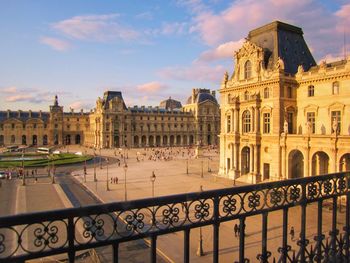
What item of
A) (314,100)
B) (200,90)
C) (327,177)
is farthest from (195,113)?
(327,177)

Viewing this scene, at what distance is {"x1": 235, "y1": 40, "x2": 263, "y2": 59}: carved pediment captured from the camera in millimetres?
41409

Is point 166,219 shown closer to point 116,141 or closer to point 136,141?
point 116,141

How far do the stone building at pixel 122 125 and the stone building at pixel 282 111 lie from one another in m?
72.0

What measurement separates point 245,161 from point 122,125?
74772mm

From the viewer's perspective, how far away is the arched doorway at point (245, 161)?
144 feet

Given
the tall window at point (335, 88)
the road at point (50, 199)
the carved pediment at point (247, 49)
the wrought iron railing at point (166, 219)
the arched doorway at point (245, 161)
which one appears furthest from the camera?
the arched doorway at point (245, 161)

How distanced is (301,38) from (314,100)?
→ 1299cm

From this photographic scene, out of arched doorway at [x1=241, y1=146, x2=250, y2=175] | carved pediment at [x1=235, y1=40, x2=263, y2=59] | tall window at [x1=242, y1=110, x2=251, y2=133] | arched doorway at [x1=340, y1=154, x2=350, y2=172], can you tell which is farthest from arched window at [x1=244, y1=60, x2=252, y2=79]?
arched doorway at [x1=340, y1=154, x2=350, y2=172]

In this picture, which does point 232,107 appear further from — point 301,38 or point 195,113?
point 195,113

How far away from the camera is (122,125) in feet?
370

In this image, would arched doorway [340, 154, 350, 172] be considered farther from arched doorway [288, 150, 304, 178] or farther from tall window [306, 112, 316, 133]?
arched doorway [288, 150, 304, 178]

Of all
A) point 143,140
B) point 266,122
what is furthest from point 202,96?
point 266,122

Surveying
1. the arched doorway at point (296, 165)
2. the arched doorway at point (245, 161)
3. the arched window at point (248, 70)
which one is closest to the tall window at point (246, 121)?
the arched doorway at point (245, 161)

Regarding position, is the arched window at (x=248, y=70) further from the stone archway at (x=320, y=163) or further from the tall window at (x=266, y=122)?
the stone archway at (x=320, y=163)
